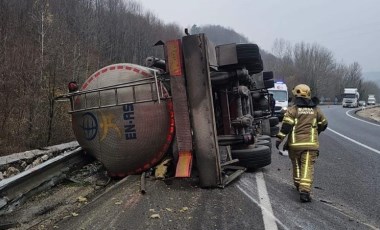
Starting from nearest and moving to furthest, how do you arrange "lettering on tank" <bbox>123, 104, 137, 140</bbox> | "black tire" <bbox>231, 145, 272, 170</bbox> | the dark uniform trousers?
the dark uniform trousers
"lettering on tank" <bbox>123, 104, 137, 140</bbox>
"black tire" <bbox>231, 145, 272, 170</bbox>

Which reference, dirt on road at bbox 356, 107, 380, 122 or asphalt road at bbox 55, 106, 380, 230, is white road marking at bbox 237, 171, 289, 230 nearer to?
asphalt road at bbox 55, 106, 380, 230

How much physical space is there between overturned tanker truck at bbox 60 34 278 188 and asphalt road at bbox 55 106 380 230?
297 millimetres

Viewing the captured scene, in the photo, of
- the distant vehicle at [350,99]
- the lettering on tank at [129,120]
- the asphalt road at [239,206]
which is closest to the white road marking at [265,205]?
the asphalt road at [239,206]

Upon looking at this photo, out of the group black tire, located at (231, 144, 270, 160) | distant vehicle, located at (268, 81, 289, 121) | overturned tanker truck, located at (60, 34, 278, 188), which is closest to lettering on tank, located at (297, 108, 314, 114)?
overturned tanker truck, located at (60, 34, 278, 188)

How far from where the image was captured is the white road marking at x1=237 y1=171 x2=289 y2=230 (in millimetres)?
3944

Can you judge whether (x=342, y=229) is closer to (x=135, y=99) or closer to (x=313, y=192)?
(x=313, y=192)

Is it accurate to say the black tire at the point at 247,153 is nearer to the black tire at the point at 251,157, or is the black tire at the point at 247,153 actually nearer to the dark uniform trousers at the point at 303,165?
the black tire at the point at 251,157

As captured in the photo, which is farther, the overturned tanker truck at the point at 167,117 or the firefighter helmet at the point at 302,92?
the firefighter helmet at the point at 302,92

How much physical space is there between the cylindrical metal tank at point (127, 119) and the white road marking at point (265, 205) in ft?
4.47

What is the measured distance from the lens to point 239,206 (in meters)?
4.55

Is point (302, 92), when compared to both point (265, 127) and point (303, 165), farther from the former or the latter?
point (265, 127)

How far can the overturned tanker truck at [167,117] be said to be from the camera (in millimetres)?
5383

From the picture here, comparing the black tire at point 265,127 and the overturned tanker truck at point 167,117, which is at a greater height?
the overturned tanker truck at point 167,117

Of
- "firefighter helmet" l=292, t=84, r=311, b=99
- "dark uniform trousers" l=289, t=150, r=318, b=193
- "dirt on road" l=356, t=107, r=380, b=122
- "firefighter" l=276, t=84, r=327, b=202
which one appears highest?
"firefighter helmet" l=292, t=84, r=311, b=99
